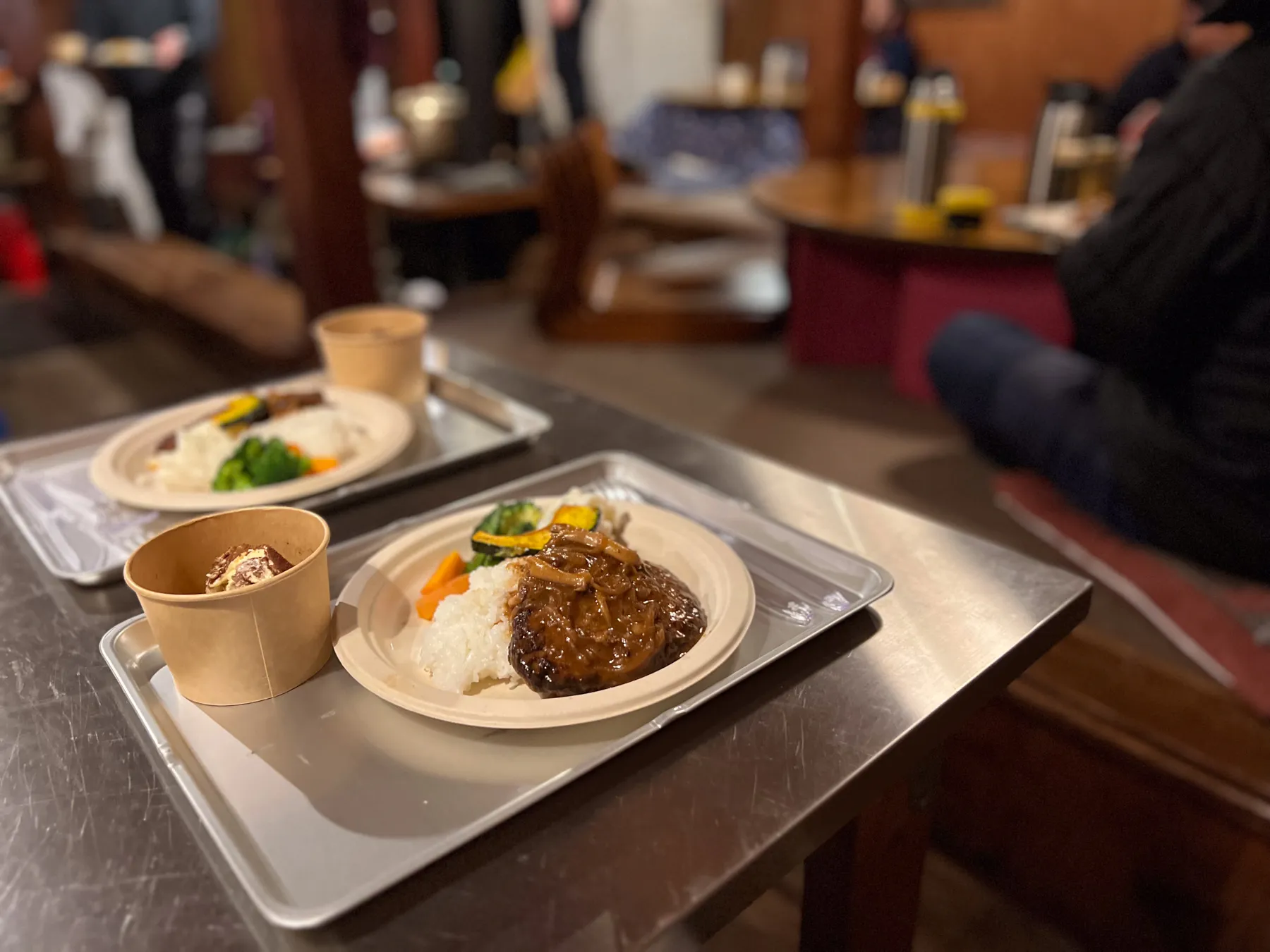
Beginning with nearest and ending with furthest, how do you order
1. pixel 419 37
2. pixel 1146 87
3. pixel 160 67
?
pixel 1146 87, pixel 160 67, pixel 419 37

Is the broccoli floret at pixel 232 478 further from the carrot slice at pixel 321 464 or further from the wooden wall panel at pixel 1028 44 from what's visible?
the wooden wall panel at pixel 1028 44

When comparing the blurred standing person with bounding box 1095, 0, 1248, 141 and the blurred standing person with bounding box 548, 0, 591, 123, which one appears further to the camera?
the blurred standing person with bounding box 548, 0, 591, 123

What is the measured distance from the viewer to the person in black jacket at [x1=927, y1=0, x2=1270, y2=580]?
3.92 feet

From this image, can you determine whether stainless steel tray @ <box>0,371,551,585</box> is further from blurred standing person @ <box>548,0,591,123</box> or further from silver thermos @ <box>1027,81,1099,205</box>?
blurred standing person @ <box>548,0,591,123</box>

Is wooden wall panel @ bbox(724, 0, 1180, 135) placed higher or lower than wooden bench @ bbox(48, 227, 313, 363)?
higher

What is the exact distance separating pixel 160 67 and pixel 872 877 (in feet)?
16.9

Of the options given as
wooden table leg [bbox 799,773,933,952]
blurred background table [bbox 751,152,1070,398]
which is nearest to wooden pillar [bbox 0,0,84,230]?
blurred background table [bbox 751,152,1070,398]

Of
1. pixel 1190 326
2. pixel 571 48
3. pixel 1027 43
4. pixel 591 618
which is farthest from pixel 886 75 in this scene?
pixel 591 618

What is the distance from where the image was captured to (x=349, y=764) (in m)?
0.64

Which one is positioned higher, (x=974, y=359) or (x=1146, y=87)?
(x=1146, y=87)

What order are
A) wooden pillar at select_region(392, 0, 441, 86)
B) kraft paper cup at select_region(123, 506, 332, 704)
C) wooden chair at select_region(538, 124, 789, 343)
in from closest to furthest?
kraft paper cup at select_region(123, 506, 332, 704) → wooden chair at select_region(538, 124, 789, 343) → wooden pillar at select_region(392, 0, 441, 86)

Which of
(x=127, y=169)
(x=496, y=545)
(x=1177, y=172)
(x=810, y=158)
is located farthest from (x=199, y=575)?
(x=127, y=169)

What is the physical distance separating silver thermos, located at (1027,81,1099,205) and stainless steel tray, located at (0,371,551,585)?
183 centimetres

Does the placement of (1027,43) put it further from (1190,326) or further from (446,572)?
(446,572)
